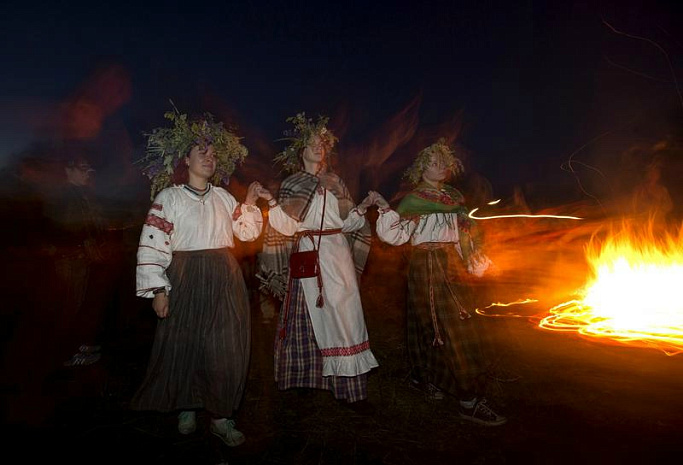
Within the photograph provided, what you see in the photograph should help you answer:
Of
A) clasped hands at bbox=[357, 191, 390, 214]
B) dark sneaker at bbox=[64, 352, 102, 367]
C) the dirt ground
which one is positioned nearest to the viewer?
the dirt ground

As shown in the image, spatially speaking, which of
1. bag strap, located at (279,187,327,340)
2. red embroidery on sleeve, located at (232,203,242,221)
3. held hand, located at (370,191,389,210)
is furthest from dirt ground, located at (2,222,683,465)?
red embroidery on sleeve, located at (232,203,242,221)

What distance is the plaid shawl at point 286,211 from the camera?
465 cm

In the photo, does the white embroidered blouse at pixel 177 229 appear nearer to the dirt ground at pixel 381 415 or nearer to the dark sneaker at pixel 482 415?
the dirt ground at pixel 381 415

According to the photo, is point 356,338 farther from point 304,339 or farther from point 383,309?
point 383,309

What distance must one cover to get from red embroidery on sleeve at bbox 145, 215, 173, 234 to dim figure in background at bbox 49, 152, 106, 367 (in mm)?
3373

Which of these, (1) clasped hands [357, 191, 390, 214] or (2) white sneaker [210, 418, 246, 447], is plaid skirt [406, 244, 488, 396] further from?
(2) white sneaker [210, 418, 246, 447]

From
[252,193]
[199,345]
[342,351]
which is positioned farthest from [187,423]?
[252,193]

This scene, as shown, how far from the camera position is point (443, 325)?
4.52 meters

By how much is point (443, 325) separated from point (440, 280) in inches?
17.2

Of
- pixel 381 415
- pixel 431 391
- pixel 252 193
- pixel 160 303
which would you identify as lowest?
pixel 381 415

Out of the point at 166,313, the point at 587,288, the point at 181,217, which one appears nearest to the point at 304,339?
the point at 166,313

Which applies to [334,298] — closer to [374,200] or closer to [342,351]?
[342,351]

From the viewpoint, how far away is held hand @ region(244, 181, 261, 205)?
4199 mm

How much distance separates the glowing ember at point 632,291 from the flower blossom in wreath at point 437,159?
2770mm
